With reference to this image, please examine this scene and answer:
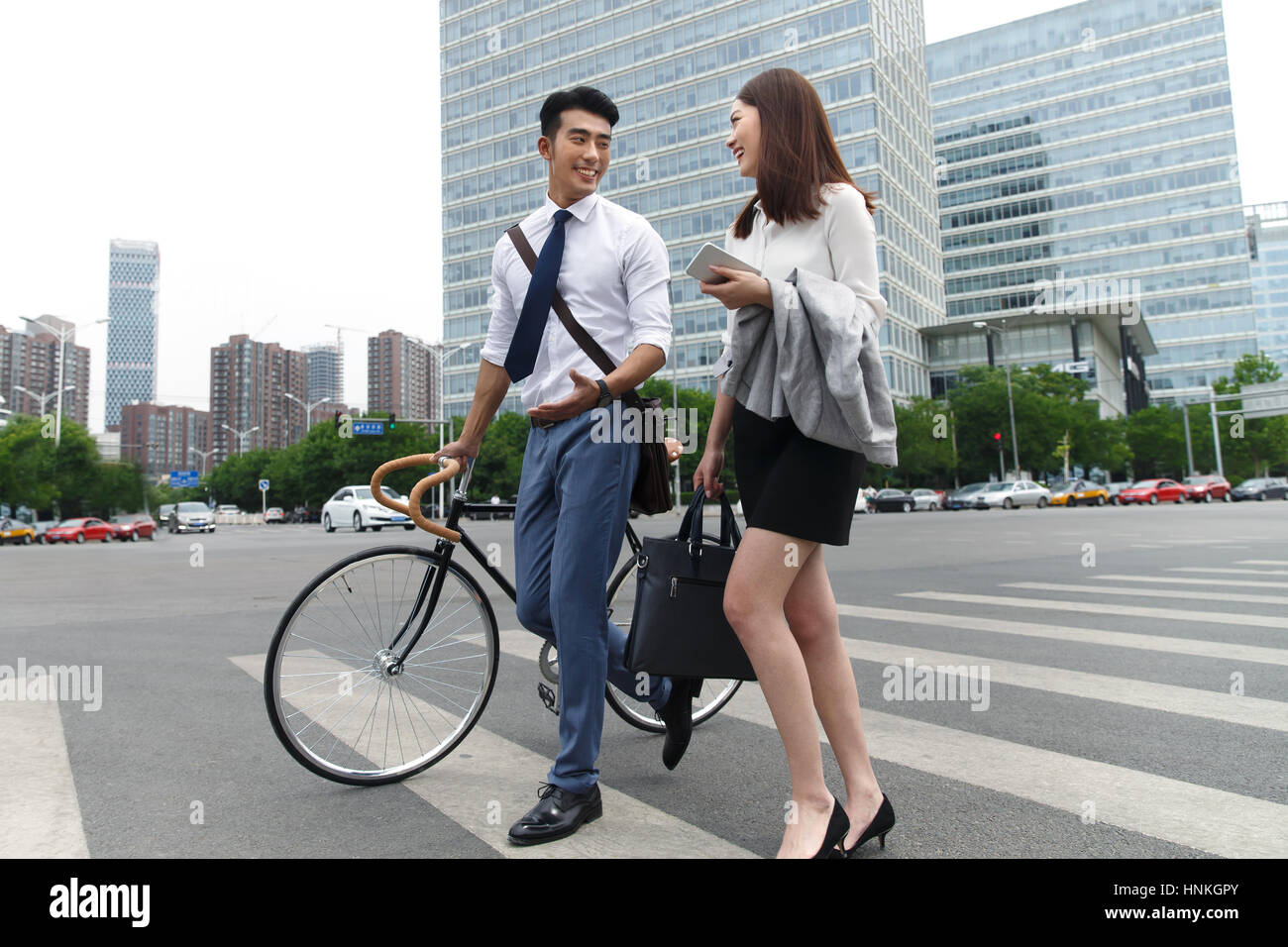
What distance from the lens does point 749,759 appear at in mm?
2941

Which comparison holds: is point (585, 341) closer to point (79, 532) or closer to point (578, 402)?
point (578, 402)

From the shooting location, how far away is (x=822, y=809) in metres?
2.03

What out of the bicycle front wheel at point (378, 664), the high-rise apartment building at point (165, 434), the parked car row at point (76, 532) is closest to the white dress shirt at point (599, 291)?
the bicycle front wheel at point (378, 664)

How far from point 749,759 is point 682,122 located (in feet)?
251

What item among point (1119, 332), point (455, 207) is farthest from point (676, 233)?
point (1119, 332)

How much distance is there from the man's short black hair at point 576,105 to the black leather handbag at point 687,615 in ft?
4.06

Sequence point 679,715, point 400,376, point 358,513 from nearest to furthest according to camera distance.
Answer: point 679,715
point 358,513
point 400,376

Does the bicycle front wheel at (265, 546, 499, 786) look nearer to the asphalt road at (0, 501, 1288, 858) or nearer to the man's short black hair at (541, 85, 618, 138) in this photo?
the asphalt road at (0, 501, 1288, 858)

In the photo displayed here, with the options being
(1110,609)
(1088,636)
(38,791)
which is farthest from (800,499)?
(1110,609)

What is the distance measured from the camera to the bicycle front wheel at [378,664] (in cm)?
262

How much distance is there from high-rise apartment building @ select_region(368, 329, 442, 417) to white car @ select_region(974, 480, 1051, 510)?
7372 cm

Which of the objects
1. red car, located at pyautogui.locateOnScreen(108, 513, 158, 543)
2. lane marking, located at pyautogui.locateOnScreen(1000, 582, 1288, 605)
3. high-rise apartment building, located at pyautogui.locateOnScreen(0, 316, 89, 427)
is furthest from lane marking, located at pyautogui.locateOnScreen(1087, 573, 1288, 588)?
high-rise apartment building, located at pyautogui.locateOnScreen(0, 316, 89, 427)

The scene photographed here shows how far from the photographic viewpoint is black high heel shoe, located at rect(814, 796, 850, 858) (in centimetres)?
201
